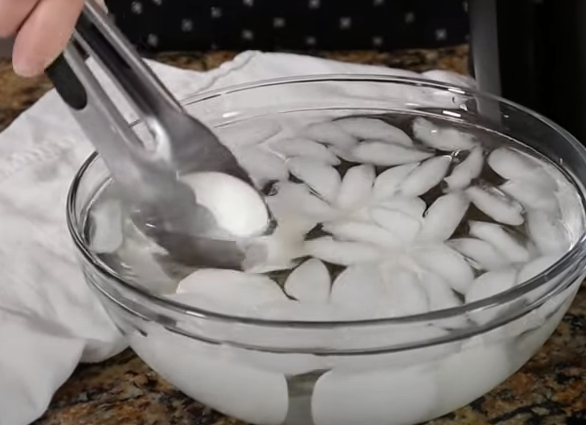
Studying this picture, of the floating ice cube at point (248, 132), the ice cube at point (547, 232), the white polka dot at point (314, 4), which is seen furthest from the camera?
the white polka dot at point (314, 4)

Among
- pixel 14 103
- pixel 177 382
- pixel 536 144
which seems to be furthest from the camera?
pixel 14 103

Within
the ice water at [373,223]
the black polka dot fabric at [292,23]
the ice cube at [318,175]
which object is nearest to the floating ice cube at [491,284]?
the ice water at [373,223]

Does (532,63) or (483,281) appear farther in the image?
(532,63)

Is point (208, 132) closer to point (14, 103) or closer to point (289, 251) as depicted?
point (289, 251)

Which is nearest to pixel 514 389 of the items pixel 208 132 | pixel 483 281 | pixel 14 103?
pixel 483 281

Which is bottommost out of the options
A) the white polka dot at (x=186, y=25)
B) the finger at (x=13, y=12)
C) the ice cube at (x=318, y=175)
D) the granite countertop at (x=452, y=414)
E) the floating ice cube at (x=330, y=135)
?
the white polka dot at (x=186, y=25)

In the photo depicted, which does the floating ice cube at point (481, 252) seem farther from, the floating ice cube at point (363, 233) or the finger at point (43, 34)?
the finger at point (43, 34)

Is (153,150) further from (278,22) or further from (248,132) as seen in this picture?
(278,22)
